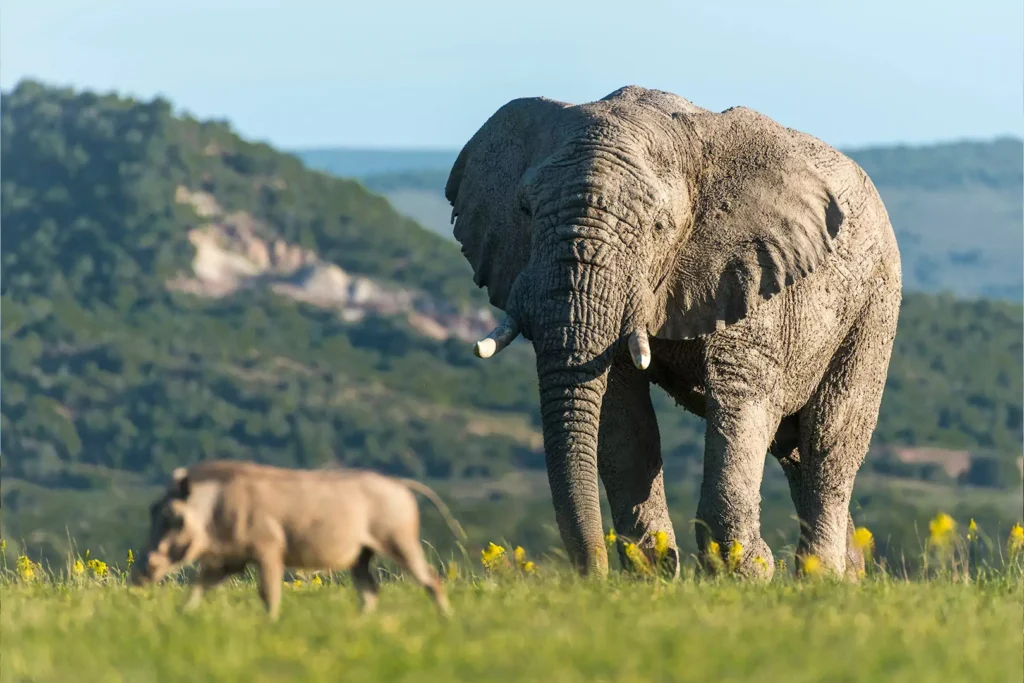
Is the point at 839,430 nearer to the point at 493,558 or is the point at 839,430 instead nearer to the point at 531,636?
the point at 493,558

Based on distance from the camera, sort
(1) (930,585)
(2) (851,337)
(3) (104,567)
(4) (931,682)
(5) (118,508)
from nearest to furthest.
Answer: 1. (4) (931,682)
2. (1) (930,585)
3. (3) (104,567)
4. (2) (851,337)
5. (5) (118,508)

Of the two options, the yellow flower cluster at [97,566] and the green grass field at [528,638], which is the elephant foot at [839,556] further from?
the yellow flower cluster at [97,566]

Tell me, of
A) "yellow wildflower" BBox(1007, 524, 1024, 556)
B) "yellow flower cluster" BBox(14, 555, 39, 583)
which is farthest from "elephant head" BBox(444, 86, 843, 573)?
"yellow flower cluster" BBox(14, 555, 39, 583)

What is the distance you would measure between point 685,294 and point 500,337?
135 centimetres

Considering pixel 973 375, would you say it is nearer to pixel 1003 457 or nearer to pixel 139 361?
pixel 1003 457

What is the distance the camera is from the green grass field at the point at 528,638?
7449 mm

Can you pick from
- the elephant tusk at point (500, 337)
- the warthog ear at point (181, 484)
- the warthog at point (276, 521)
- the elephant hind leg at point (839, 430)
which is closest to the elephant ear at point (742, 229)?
the elephant tusk at point (500, 337)

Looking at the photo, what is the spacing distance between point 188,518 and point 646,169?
5708 mm

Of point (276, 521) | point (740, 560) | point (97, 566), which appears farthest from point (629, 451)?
point (276, 521)

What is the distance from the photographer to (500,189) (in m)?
14.9

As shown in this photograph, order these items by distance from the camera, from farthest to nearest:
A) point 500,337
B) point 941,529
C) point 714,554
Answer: point 500,337 → point 714,554 → point 941,529

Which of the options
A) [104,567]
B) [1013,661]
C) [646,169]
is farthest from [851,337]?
[1013,661]

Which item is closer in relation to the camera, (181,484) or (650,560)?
(181,484)

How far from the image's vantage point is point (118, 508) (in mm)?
131250
